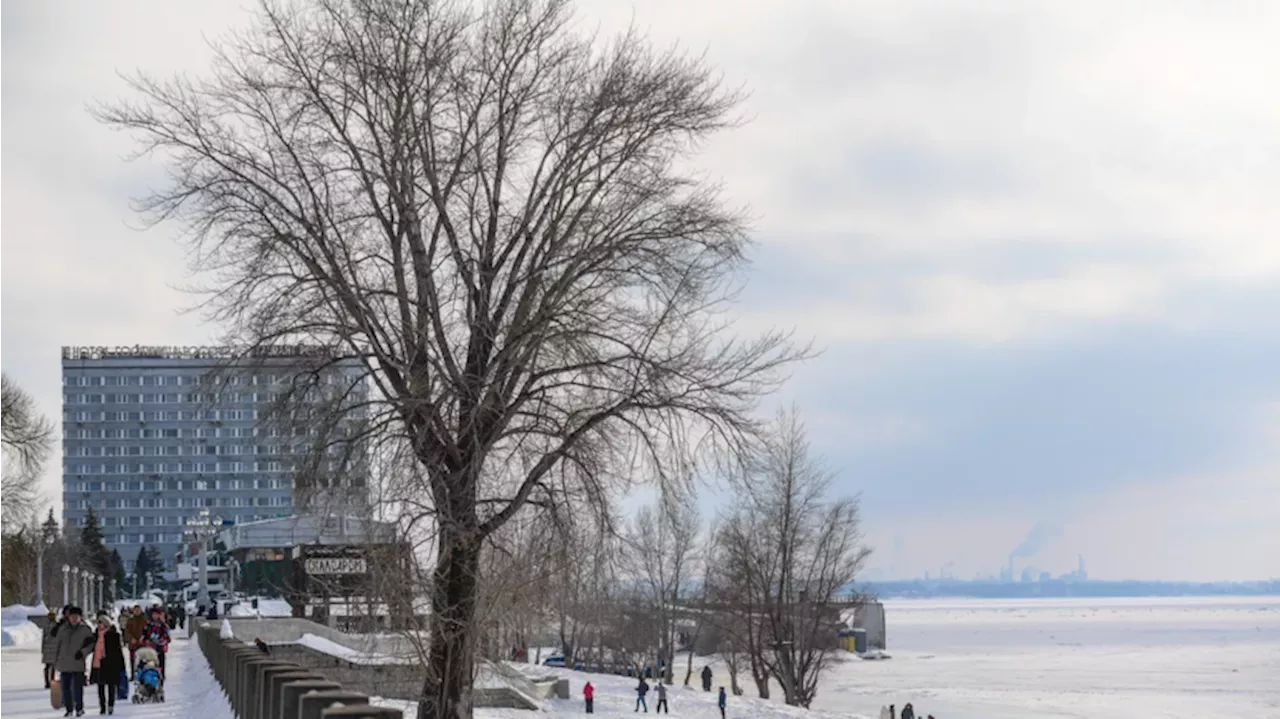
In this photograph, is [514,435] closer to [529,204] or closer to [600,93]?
[529,204]

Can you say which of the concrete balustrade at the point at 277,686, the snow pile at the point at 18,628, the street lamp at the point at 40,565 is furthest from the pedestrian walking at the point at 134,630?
the street lamp at the point at 40,565

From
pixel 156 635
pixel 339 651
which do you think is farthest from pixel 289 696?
pixel 339 651

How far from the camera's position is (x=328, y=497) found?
25969mm

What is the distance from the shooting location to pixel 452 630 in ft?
86.6

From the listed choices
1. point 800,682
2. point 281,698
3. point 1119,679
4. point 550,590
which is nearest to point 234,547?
point 1119,679

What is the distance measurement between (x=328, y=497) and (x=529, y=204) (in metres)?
5.85

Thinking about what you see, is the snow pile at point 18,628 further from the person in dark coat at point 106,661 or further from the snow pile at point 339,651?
the person in dark coat at point 106,661

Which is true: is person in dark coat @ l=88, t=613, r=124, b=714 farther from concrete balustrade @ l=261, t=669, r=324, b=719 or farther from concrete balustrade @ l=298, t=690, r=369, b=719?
concrete balustrade @ l=298, t=690, r=369, b=719

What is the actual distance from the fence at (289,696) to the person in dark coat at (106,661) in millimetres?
1943

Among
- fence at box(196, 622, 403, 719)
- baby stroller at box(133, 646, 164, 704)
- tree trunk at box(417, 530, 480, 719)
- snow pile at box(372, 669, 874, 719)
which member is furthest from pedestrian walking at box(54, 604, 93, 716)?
snow pile at box(372, 669, 874, 719)

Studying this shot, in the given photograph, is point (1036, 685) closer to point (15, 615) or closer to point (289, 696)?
point (15, 615)

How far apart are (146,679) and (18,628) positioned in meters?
40.1

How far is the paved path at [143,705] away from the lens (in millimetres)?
24016

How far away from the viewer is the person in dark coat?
23391 millimetres
